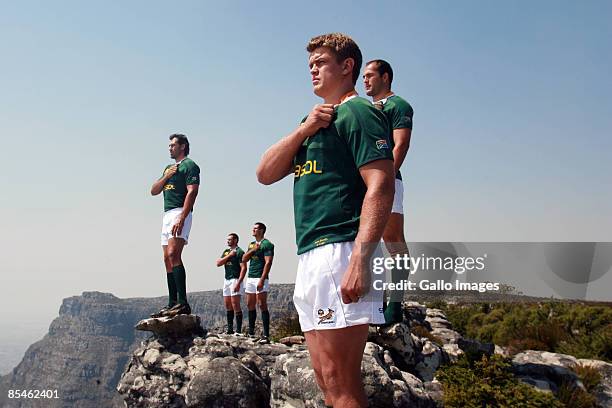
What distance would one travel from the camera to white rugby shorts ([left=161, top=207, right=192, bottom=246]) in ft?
24.4

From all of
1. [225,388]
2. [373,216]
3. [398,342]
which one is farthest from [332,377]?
[398,342]

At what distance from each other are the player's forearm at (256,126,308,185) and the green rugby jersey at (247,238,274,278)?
8.44m

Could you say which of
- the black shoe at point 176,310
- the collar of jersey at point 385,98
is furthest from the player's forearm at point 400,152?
the black shoe at point 176,310

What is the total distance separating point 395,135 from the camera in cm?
555

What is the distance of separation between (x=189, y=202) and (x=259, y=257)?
4212 millimetres

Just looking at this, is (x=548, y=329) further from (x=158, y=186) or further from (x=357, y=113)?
(x=357, y=113)

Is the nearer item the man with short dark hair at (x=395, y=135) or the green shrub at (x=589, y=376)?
the man with short dark hair at (x=395, y=135)

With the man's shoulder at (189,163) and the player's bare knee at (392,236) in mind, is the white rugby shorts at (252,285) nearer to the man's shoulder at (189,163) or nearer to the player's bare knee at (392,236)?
the man's shoulder at (189,163)

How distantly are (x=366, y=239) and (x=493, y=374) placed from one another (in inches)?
242

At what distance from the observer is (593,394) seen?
26.4 feet

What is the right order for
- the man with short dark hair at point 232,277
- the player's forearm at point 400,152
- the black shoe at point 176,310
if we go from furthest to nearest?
the man with short dark hair at point 232,277, the black shoe at point 176,310, the player's forearm at point 400,152

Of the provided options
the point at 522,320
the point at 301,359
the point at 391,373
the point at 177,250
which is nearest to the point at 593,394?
the point at 391,373

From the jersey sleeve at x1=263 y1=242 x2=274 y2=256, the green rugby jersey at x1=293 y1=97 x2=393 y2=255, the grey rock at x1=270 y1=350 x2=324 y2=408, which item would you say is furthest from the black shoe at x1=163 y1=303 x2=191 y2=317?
the green rugby jersey at x1=293 y1=97 x2=393 y2=255

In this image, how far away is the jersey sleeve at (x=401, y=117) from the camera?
5539 mm
